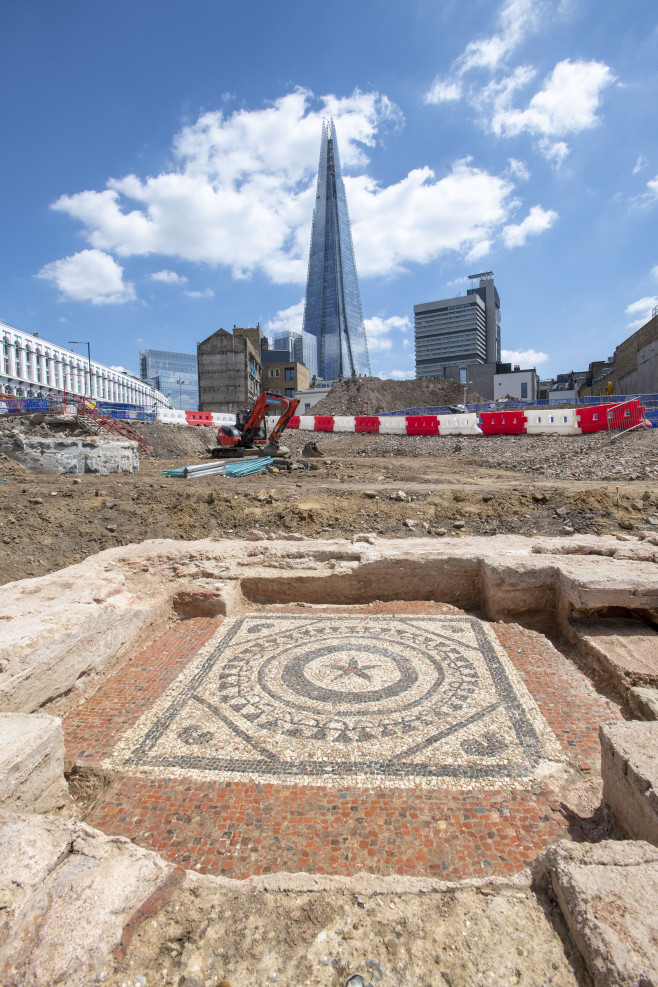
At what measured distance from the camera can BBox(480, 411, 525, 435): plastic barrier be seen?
22453mm

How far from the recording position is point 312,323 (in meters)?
106

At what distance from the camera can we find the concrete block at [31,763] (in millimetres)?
2559

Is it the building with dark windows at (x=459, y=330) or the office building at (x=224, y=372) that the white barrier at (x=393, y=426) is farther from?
the building with dark windows at (x=459, y=330)

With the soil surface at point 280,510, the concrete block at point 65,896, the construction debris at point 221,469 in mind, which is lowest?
the concrete block at point 65,896

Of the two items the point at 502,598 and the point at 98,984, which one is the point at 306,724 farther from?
the point at 502,598

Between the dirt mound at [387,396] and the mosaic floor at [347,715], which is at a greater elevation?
the dirt mound at [387,396]

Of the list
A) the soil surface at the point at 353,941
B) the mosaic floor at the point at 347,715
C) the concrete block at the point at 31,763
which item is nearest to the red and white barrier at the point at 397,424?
the mosaic floor at the point at 347,715

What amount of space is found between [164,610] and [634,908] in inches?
199

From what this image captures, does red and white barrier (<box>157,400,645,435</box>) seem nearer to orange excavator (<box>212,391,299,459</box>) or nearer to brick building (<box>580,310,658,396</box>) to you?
orange excavator (<box>212,391,299,459</box>)

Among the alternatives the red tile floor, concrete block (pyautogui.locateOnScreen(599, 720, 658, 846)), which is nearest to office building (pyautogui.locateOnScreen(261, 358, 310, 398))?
the red tile floor

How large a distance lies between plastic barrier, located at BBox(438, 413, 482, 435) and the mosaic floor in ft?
64.1

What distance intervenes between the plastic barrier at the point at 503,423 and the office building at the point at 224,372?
3182 cm

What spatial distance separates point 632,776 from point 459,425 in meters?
22.6

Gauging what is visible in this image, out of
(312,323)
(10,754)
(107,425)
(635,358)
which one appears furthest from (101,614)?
(312,323)
